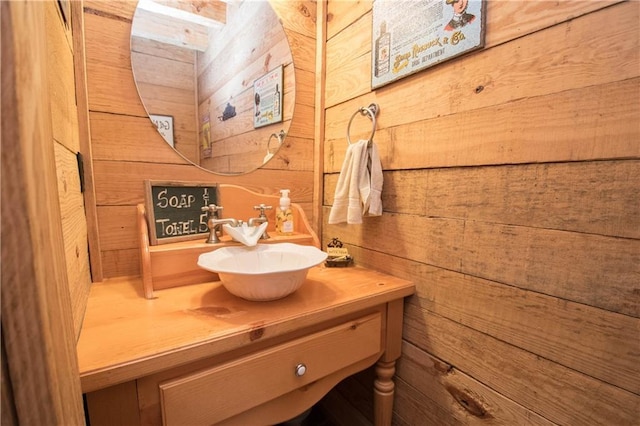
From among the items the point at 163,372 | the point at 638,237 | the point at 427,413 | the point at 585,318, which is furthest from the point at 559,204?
the point at 163,372

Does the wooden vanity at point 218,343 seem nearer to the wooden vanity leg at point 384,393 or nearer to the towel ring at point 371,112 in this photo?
the wooden vanity leg at point 384,393

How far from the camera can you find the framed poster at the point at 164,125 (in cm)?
95

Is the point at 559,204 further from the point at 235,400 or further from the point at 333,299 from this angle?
the point at 235,400

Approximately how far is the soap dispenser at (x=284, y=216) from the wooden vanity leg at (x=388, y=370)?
47 centimetres

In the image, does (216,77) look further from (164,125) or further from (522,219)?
(522,219)

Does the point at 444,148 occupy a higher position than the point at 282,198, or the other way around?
the point at 444,148

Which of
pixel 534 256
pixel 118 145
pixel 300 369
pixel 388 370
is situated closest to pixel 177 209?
pixel 118 145

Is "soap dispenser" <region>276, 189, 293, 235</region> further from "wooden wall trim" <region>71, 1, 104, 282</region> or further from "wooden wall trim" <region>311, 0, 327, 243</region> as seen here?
"wooden wall trim" <region>71, 1, 104, 282</region>

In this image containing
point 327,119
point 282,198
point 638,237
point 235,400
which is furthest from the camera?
point 327,119

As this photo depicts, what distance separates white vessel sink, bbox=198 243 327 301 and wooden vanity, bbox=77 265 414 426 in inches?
1.8

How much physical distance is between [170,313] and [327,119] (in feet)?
3.07

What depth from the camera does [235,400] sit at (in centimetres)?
62

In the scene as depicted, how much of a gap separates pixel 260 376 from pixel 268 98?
967 mm

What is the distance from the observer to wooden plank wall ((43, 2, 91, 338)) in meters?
0.52
